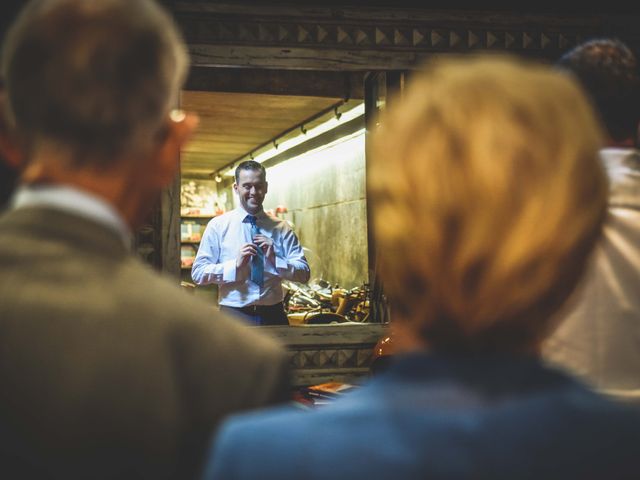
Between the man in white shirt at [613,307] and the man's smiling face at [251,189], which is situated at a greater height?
the man's smiling face at [251,189]

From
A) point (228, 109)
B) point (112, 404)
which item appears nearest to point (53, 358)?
point (112, 404)

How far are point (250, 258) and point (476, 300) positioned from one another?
4.07 m

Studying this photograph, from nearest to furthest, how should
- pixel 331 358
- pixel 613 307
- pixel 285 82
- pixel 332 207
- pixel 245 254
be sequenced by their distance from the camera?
pixel 613 307, pixel 245 254, pixel 331 358, pixel 285 82, pixel 332 207

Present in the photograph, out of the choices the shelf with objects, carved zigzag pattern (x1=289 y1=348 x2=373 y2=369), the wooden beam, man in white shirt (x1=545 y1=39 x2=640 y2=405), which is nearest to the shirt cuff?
carved zigzag pattern (x1=289 y1=348 x2=373 y2=369)

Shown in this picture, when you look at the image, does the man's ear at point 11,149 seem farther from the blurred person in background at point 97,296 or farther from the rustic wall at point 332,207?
the rustic wall at point 332,207

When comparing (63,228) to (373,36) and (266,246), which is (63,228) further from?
(373,36)

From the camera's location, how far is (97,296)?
82 cm

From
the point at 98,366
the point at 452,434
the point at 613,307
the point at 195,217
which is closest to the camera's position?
the point at 452,434

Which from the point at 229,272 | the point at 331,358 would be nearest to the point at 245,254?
the point at 229,272

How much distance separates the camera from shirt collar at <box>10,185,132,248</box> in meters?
0.87

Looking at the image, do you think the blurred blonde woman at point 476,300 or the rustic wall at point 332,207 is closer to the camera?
the blurred blonde woman at point 476,300

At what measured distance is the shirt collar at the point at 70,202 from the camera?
0.87m

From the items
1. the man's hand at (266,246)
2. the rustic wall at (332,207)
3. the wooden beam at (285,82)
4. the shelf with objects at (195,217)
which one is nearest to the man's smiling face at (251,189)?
the man's hand at (266,246)

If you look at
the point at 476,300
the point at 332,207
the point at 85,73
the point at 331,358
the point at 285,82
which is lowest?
the point at 331,358
